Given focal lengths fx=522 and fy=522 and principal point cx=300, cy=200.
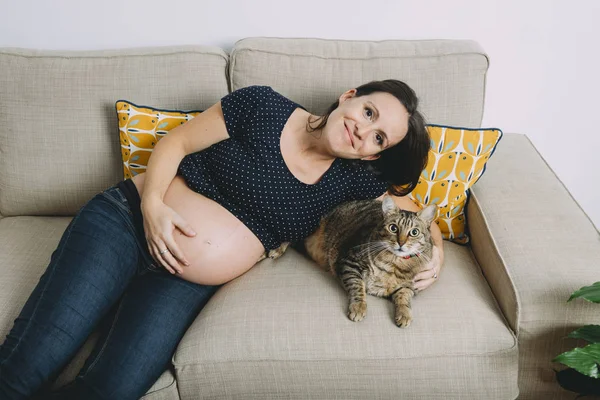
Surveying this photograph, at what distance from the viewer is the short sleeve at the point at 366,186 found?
1.63 meters

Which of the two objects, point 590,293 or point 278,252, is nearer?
point 590,293

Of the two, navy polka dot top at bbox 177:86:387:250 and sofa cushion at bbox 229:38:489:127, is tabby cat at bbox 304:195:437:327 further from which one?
sofa cushion at bbox 229:38:489:127

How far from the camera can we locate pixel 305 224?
161 centimetres

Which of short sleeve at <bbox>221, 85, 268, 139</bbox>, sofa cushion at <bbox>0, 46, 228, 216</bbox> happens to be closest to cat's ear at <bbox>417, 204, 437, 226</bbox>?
short sleeve at <bbox>221, 85, 268, 139</bbox>

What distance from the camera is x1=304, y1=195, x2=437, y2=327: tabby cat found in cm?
149

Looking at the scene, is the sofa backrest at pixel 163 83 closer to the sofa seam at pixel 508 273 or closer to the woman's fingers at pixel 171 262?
the sofa seam at pixel 508 273

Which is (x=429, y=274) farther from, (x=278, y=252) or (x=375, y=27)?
(x=375, y=27)

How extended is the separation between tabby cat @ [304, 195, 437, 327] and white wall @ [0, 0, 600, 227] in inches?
30.0

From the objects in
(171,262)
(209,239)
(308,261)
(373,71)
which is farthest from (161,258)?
(373,71)

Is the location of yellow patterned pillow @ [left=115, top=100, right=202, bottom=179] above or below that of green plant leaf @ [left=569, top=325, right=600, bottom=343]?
above

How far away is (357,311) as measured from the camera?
1410mm

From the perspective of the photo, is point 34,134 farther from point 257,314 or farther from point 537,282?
point 537,282

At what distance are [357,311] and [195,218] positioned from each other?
53cm

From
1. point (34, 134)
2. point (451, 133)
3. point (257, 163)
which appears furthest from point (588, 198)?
point (34, 134)
